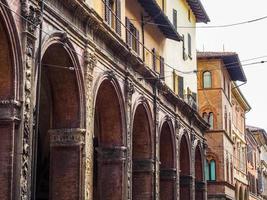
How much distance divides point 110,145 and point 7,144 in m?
8.33

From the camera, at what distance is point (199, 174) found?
124 ft

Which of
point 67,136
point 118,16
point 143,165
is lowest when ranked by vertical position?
point 143,165

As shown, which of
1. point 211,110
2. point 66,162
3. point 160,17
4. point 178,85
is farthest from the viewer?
point 211,110

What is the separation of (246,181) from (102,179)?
38938 millimetres

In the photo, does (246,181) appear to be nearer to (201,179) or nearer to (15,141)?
(201,179)

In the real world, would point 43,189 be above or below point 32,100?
below

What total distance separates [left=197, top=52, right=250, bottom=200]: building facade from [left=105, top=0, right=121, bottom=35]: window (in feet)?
75.1

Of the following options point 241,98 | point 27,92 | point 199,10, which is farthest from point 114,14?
point 241,98

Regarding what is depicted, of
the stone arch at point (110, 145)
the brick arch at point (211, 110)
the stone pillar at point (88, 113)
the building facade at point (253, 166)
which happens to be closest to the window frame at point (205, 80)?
the brick arch at point (211, 110)

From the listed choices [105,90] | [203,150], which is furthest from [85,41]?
[203,150]

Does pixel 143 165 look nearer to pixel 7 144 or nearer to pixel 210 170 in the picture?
pixel 7 144

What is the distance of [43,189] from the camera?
23703 millimetres

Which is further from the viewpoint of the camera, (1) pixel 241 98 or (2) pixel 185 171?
(1) pixel 241 98

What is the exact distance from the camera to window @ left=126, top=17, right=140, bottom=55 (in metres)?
25.5
